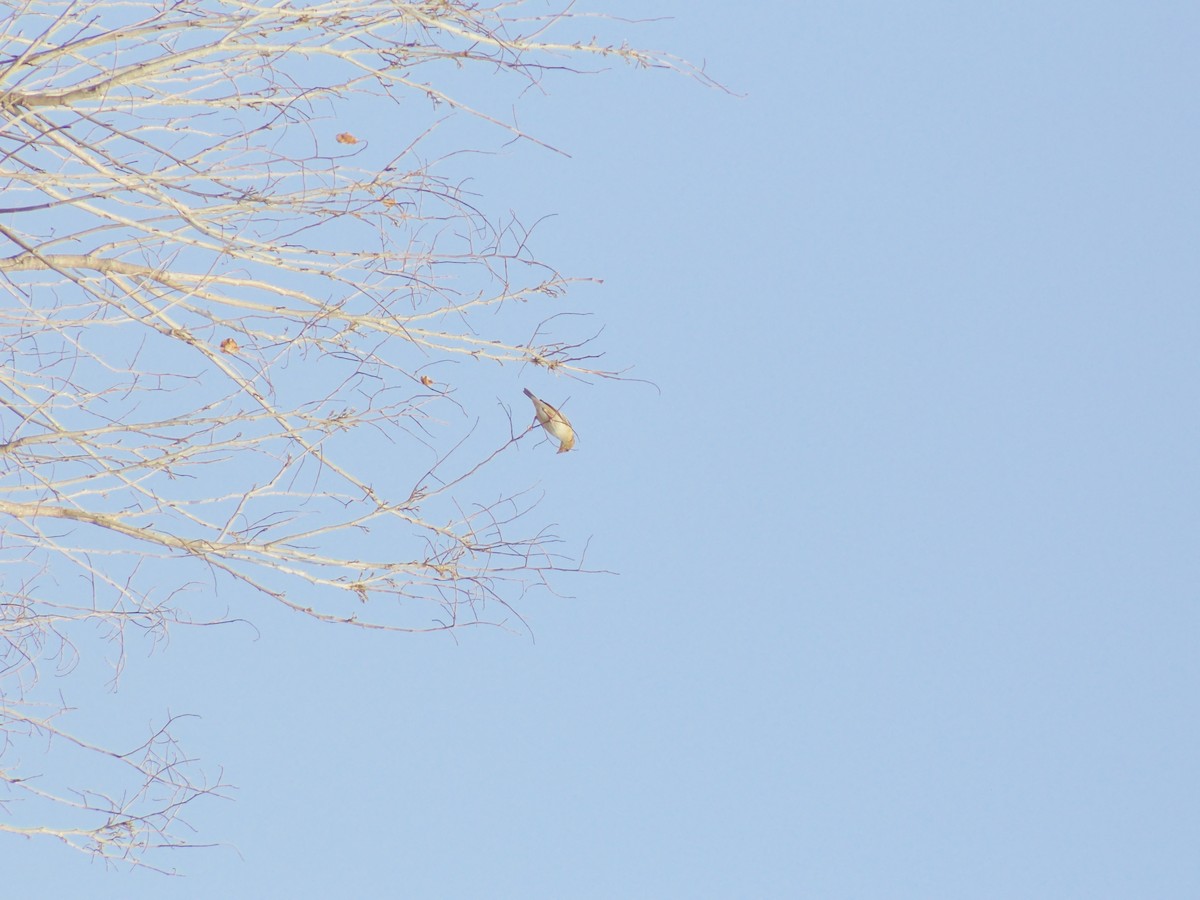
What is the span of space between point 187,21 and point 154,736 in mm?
2134

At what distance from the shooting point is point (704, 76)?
131 inches

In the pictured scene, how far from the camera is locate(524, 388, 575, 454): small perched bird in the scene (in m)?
3.51

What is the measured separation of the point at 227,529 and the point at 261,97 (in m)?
1.22

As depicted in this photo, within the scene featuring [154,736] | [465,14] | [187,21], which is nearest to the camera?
[187,21]

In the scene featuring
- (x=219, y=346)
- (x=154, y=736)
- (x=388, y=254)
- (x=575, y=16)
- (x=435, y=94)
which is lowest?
(x=154, y=736)

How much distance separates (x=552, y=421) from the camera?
3.52 meters

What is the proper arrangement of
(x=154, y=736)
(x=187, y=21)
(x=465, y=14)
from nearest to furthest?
1. (x=187, y=21)
2. (x=465, y=14)
3. (x=154, y=736)

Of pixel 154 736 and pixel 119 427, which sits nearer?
pixel 119 427

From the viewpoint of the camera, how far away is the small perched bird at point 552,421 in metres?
3.51

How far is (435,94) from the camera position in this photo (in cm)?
326

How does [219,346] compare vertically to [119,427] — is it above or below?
above

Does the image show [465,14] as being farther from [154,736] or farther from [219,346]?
[154,736]

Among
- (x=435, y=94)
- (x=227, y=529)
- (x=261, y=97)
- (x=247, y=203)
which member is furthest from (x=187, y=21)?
(x=227, y=529)

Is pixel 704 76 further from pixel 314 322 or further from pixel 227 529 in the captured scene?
pixel 227 529
